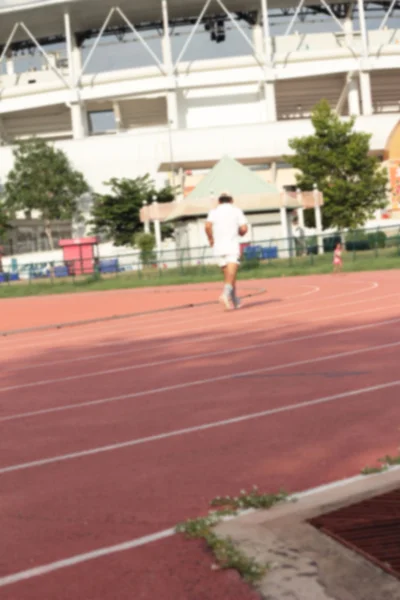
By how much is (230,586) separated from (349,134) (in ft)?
161

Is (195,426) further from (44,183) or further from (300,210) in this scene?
(44,183)

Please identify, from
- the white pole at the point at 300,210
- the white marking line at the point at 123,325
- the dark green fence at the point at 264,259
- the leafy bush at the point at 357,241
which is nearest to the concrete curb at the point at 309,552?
the white marking line at the point at 123,325

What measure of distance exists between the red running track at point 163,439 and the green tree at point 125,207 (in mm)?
49509

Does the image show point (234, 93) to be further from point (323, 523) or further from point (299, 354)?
point (323, 523)

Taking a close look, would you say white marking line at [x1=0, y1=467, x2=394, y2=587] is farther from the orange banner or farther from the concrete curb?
the orange banner

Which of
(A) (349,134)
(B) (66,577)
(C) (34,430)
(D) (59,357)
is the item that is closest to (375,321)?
(D) (59,357)

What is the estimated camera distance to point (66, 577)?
11.0 feet

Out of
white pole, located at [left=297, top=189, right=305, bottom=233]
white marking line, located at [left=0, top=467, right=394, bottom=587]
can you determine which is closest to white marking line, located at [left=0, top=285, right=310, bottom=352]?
white marking line, located at [left=0, top=467, right=394, bottom=587]

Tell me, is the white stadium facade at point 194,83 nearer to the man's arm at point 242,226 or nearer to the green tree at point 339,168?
the green tree at point 339,168

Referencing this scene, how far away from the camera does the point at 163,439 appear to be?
5875mm

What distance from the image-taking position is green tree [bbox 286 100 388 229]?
48969 millimetres

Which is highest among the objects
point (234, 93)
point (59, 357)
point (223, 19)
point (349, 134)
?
point (223, 19)

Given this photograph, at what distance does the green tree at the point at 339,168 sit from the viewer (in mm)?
48969

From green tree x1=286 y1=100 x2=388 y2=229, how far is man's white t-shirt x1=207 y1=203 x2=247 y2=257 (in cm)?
3387
